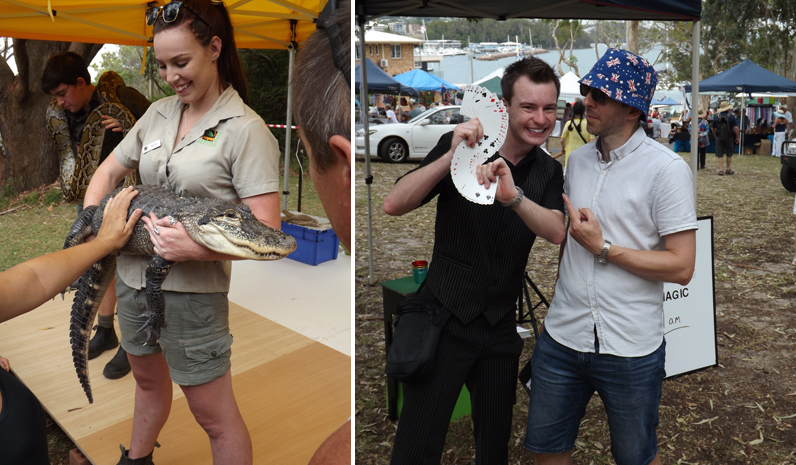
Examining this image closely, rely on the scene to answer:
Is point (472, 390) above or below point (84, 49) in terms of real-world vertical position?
below

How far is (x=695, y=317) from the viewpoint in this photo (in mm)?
3256

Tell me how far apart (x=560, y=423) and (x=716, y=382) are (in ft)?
7.35

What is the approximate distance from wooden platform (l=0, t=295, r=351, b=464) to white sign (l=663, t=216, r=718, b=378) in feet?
6.09

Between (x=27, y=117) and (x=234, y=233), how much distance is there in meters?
8.41

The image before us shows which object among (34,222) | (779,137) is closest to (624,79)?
(34,222)

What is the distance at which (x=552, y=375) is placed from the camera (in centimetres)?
197

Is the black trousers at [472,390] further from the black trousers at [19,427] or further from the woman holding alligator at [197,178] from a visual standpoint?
the black trousers at [19,427]

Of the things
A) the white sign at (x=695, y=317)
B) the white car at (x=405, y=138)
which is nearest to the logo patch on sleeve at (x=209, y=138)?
the white sign at (x=695, y=317)

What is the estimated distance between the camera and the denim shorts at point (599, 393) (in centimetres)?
184

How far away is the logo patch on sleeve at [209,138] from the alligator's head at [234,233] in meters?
0.21

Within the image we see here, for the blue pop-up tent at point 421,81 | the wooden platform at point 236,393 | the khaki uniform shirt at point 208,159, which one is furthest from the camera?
the blue pop-up tent at point 421,81

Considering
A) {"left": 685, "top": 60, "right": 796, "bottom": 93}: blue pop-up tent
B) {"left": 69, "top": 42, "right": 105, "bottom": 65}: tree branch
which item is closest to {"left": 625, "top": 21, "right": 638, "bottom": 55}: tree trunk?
{"left": 685, "top": 60, "right": 796, "bottom": 93}: blue pop-up tent

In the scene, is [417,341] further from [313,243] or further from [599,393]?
[313,243]

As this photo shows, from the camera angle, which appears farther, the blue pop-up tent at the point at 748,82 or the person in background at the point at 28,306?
the blue pop-up tent at the point at 748,82
